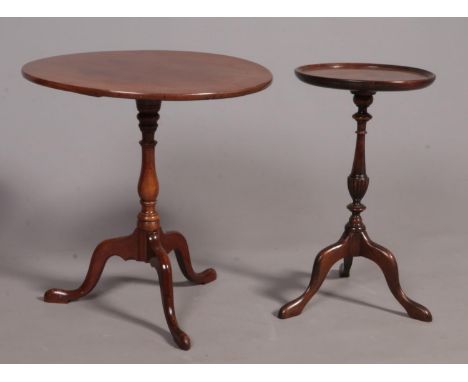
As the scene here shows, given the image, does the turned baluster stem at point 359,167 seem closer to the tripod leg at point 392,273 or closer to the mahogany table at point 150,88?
the tripod leg at point 392,273

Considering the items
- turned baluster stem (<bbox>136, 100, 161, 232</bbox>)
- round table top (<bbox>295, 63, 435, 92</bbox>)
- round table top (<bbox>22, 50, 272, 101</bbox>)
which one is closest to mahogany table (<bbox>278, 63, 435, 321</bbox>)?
round table top (<bbox>295, 63, 435, 92</bbox>)

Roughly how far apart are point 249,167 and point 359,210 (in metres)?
1.07

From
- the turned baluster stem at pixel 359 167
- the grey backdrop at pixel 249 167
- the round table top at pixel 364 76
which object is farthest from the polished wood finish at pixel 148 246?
the turned baluster stem at pixel 359 167

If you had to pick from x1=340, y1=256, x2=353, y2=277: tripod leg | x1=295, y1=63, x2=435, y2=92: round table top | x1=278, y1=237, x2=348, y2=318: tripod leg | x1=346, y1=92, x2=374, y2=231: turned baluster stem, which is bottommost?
x1=340, y1=256, x2=353, y2=277: tripod leg

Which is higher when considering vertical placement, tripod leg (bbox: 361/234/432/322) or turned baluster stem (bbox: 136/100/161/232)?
turned baluster stem (bbox: 136/100/161/232)

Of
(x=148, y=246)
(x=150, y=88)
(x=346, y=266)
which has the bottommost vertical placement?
(x=346, y=266)

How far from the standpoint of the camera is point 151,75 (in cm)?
338

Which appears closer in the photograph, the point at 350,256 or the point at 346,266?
the point at 350,256

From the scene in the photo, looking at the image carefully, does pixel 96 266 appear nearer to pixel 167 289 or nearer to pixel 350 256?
pixel 167 289

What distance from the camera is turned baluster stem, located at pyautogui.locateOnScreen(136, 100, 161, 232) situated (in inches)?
141

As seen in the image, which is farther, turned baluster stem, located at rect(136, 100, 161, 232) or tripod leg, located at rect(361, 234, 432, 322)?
tripod leg, located at rect(361, 234, 432, 322)

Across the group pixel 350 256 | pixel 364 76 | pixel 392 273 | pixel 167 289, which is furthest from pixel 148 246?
pixel 364 76

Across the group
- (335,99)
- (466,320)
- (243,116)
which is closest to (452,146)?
(335,99)

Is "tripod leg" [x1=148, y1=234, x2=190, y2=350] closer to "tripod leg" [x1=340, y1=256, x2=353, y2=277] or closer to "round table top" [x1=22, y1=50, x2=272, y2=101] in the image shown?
"round table top" [x1=22, y1=50, x2=272, y2=101]
